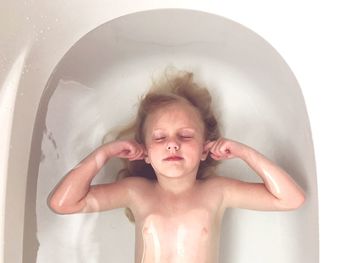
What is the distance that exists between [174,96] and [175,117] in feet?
0.33

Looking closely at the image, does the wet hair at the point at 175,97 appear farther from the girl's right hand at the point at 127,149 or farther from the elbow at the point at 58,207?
the elbow at the point at 58,207

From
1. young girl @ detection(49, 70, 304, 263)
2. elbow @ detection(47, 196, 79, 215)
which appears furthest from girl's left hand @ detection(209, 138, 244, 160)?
elbow @ detection(47, 196, 79, 215)

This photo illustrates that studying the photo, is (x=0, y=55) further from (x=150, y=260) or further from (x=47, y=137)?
(x=150, y=260)

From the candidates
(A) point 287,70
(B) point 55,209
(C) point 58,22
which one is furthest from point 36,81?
(A) point 287,70

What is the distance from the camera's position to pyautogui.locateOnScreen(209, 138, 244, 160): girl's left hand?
1118 millimetres

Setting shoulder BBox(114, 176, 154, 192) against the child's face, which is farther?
shoulder BBox(114, 176, 154, 192)

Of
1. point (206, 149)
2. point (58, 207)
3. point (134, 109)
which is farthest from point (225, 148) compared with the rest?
point (58, 207)

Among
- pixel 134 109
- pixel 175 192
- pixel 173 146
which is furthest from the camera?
pixel 134 109

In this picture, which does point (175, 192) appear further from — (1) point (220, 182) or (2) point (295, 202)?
(2) point (295, 202)

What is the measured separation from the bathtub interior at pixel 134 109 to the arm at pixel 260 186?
1.9 inches

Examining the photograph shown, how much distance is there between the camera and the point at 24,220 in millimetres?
1095

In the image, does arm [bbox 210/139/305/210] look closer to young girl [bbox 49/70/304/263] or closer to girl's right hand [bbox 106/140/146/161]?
young girl [bbox 49/70/304/263]

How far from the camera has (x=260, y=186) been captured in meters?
1.12

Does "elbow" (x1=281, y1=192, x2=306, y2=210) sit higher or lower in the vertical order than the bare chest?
higher
